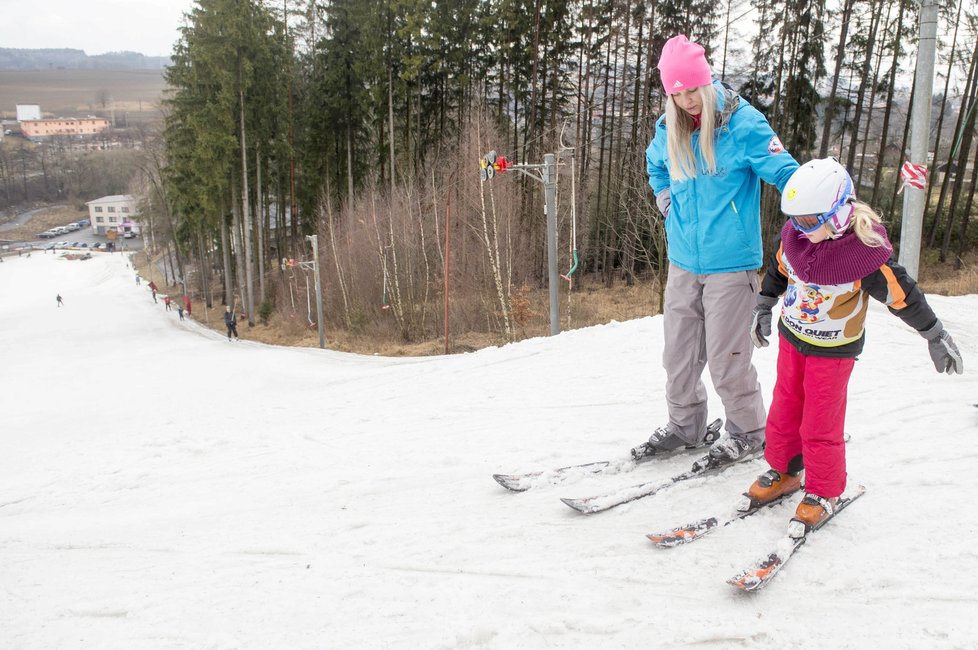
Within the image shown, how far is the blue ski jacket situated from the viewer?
2.98m

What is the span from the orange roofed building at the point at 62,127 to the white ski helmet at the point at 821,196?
212m

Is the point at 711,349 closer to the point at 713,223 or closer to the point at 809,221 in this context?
the point at 713,223

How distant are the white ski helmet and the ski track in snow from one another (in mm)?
1332

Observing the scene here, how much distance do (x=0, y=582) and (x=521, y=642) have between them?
2862 mm

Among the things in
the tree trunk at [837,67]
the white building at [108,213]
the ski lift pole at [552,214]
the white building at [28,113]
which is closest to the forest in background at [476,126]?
the tree trunk at [837,67]

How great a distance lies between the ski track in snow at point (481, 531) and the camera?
234 cm

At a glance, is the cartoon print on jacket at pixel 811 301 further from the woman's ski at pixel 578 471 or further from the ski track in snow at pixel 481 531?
the woman's ski at pixel 578 471

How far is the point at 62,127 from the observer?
186 metres

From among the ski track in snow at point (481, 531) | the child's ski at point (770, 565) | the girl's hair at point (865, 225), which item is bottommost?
the ski track in snow at point (481, 531)

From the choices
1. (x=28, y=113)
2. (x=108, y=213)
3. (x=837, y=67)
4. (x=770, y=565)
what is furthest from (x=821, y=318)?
(x=28, y=113)

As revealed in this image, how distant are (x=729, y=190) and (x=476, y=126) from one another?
55.0 ft

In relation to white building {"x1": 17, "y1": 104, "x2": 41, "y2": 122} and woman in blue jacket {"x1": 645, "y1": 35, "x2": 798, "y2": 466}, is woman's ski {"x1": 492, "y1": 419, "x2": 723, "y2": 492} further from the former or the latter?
white building {"x1": 17, "y1": 104, "x2": 41, "y2": 122}

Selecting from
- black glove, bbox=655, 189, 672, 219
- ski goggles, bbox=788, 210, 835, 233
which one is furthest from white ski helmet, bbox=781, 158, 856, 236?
black glove, bbox=655, 189, 672, 219

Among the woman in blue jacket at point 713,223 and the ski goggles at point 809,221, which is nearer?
the ski goggles at point 809,221
